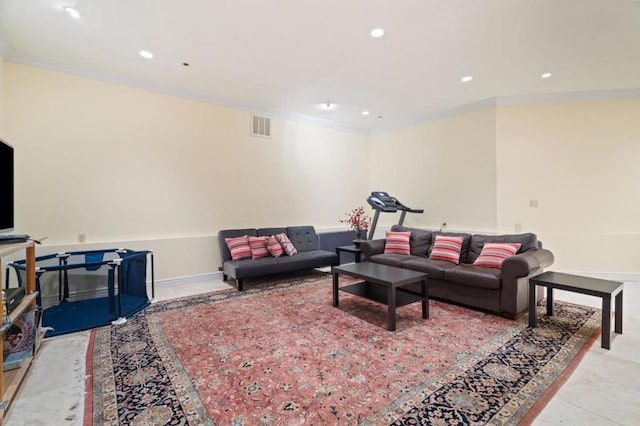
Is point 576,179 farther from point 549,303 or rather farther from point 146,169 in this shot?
point 146,169

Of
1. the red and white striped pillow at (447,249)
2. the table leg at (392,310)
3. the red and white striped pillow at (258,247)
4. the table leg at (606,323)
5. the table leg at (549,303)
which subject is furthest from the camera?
the red and white striped pillow at (258,247)

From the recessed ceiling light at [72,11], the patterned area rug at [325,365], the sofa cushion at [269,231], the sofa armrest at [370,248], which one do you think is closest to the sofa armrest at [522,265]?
the patterned area rug at [325,365]

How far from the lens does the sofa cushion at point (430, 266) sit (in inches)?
142

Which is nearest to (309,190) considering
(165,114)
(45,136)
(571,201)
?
(165,114)

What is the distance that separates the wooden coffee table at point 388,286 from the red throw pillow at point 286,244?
1495 millimetres

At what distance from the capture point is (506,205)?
4.75m

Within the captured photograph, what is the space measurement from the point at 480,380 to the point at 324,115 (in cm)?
485

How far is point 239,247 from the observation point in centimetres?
452

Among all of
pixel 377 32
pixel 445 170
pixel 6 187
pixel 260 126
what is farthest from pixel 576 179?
pixel 6 187

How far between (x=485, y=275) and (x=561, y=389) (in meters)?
1.39

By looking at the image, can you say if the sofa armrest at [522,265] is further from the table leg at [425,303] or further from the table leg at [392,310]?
the table leg at [392,310]

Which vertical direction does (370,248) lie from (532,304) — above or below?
above

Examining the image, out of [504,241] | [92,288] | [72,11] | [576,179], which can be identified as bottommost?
[92,288]

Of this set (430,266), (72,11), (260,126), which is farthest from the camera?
(260,126)
